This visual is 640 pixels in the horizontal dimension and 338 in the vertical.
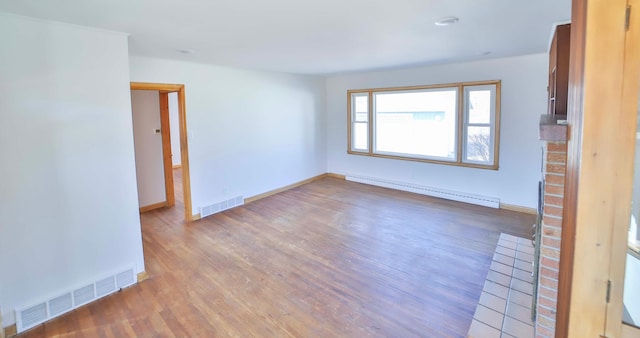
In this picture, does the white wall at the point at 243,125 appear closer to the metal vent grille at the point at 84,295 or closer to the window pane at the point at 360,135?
the window pane at the point at 360,135

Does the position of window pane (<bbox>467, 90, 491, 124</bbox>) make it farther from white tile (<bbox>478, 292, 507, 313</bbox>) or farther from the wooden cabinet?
white tile (<bbox>478, 292, 507, 313</bbox>)

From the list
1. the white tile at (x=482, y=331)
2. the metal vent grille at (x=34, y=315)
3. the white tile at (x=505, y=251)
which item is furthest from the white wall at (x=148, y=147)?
the white tile at (x=505, y=251)

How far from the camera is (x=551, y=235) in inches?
65.9

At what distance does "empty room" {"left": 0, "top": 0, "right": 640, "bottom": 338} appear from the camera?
1058 millimetres

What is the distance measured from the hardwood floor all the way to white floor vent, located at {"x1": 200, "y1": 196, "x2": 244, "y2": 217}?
0.12m

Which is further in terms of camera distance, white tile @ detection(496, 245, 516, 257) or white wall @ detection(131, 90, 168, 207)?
white wall @ detection(131, 90, 168, 207)

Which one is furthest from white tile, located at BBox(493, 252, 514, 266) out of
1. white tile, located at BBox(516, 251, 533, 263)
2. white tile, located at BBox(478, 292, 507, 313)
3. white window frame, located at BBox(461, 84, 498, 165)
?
white window frame, located at BBox(461, 84, 498, 165)

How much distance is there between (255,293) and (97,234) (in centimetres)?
154

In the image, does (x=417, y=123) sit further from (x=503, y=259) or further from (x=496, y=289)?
(x=496, y=289)

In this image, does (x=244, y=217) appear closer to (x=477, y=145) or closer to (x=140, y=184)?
(x=140, y=184)

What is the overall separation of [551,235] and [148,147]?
5.51 metres

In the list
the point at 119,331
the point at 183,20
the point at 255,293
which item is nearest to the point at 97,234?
the point at 119,331

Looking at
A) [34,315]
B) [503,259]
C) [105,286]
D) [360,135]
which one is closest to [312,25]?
[503,259]

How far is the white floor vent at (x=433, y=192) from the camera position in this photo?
17.1ft
